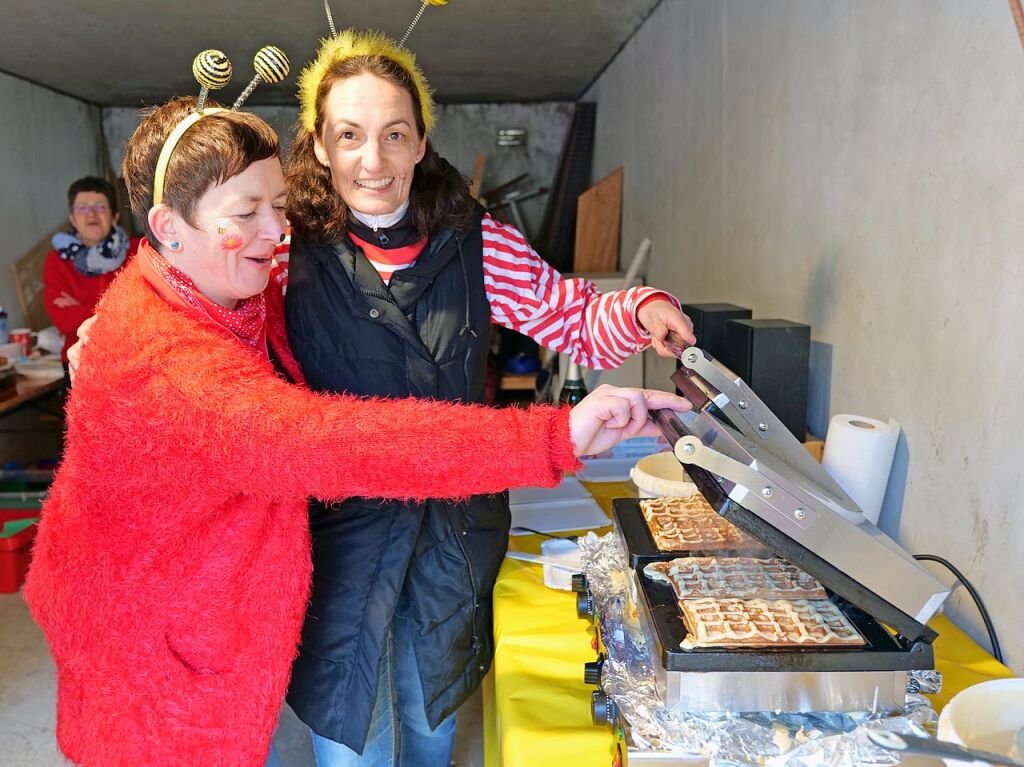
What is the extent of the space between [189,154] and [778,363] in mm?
1195

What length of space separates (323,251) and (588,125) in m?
4.80

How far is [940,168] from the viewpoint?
1.34 metres

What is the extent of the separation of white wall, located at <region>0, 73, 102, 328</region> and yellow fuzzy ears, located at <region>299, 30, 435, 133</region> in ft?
15.0

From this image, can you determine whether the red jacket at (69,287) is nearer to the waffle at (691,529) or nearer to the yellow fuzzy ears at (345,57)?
the yellow fuzzy ears at (345,57)

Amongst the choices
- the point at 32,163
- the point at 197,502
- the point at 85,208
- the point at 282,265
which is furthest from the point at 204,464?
the point at 32,163

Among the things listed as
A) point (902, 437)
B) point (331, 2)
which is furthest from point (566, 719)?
point (331, 2)

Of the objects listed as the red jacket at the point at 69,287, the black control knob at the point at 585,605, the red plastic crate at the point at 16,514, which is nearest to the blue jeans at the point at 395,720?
the black control knob at the point at 585,605

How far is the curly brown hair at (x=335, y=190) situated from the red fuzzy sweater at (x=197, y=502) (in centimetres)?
37

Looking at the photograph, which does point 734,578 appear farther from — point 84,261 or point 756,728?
point 84,261

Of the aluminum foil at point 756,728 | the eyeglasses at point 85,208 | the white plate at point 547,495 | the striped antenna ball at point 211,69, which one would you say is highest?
the eyeglasses at point 85,208

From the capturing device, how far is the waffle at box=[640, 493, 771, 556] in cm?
128

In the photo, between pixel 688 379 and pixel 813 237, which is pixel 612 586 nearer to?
pixel 688 379

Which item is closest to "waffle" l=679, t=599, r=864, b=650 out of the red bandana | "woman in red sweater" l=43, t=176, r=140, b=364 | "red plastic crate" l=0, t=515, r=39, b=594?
the red bandana

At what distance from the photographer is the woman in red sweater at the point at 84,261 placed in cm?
415
